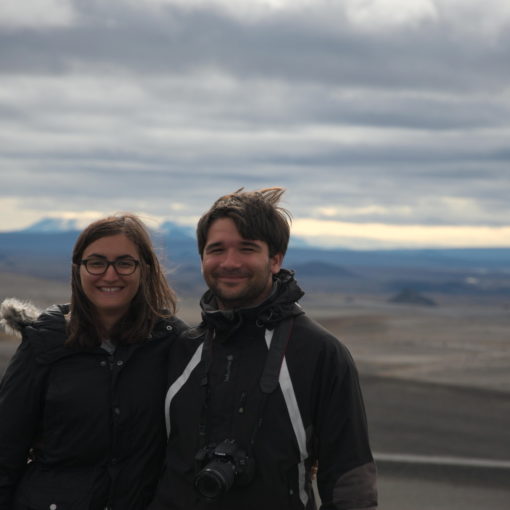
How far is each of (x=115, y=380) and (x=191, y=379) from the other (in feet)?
0.97

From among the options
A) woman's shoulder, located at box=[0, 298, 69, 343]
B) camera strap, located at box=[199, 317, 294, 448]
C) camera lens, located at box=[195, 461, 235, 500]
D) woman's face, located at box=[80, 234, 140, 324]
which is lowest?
camera lens, located at box=[195, 461, 235, 500]

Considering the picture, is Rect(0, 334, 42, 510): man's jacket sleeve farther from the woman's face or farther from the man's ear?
the man's ear

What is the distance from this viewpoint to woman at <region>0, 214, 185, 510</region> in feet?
10.9

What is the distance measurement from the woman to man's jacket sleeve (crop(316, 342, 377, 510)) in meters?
0.68

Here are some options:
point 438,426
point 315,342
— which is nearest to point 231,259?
point 315,342

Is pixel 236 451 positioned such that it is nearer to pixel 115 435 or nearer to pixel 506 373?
pixel 115 435

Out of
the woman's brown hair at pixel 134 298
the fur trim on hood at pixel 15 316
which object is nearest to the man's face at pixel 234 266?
the woman's brown hair at pixel 134 298

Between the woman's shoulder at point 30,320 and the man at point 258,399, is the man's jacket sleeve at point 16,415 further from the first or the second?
the man at point 258,399

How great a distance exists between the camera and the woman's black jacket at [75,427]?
10.9ft

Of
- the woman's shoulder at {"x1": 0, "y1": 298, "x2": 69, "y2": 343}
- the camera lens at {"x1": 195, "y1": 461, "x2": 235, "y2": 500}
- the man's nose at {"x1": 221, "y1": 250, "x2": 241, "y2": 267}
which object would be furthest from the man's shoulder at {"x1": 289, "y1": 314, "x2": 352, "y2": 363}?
the woman's shoulder at {"x1": 0, "y1": 298, "x2": 69, "y2": 343}

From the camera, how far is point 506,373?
17.8 metres

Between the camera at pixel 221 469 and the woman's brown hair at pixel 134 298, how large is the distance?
581mm

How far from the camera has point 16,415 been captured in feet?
10.9

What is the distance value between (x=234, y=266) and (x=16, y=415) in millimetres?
1003
